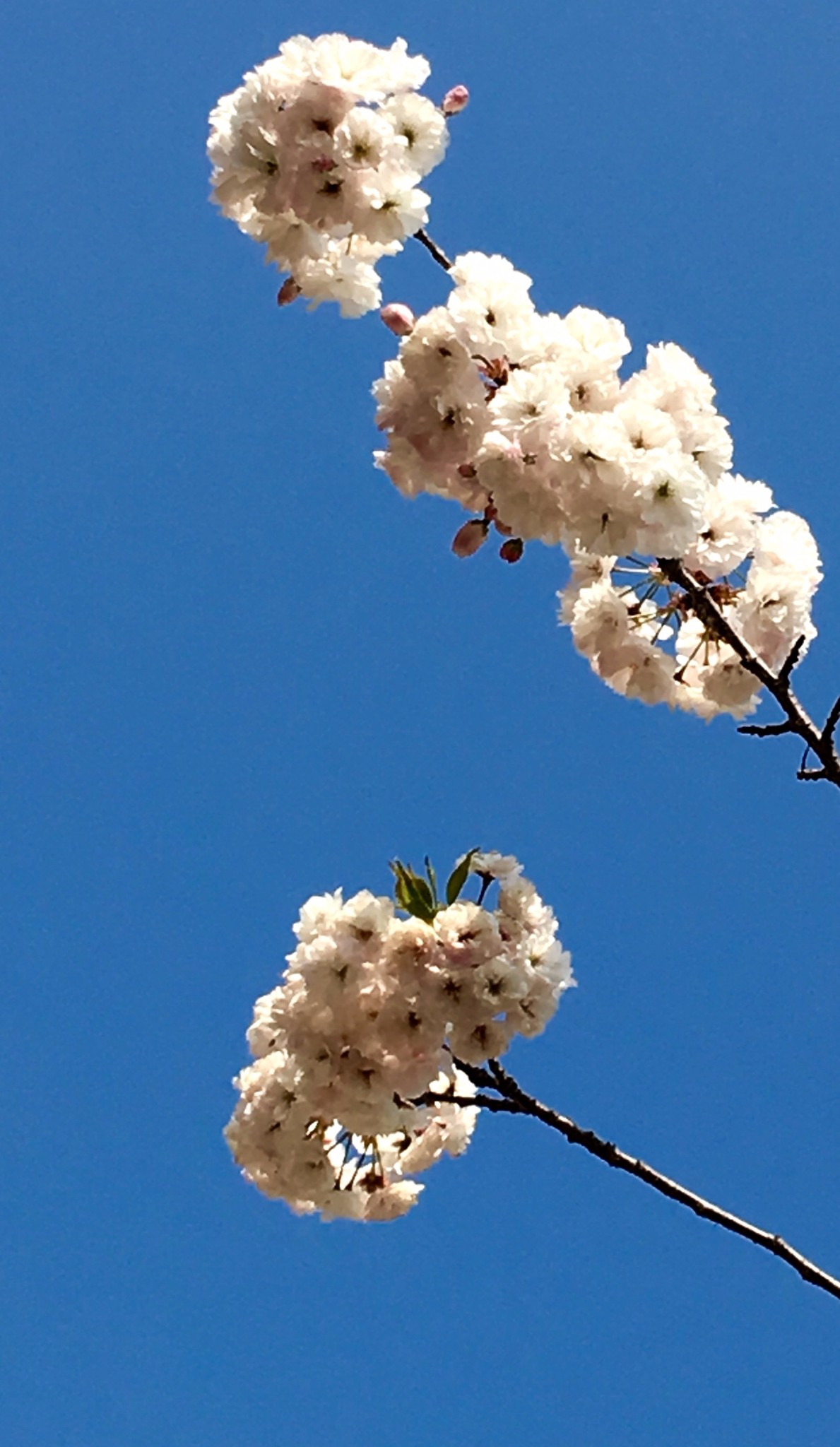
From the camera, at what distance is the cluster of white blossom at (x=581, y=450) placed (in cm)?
274

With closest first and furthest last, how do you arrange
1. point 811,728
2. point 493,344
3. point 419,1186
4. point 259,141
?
point 811,728 < point 493,344 < point 259,141 < point 419,1186

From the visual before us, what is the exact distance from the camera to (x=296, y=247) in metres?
3.23

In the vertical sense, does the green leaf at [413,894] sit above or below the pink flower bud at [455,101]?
below

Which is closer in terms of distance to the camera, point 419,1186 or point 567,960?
point 567,960

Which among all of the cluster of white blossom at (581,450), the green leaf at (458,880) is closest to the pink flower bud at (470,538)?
the cluster of white blossom at (581,450)

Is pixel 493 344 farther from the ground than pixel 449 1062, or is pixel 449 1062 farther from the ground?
pixel 493 344

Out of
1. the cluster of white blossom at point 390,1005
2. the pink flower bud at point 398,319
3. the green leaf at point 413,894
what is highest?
the pink flower bud at point 398,319

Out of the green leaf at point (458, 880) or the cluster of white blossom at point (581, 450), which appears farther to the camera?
the green leaf at point (458, 880)

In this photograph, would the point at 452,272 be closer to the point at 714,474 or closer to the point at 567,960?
the point at 714,474

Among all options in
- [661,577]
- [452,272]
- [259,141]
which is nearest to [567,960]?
[661,577]

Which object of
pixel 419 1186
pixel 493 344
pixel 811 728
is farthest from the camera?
pixel 419 1186

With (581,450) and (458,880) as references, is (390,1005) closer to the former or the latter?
(458,880)

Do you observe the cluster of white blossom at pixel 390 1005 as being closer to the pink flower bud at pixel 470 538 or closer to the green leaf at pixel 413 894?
the green leaf at pixel 413 894

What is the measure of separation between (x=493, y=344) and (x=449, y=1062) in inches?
66.6
